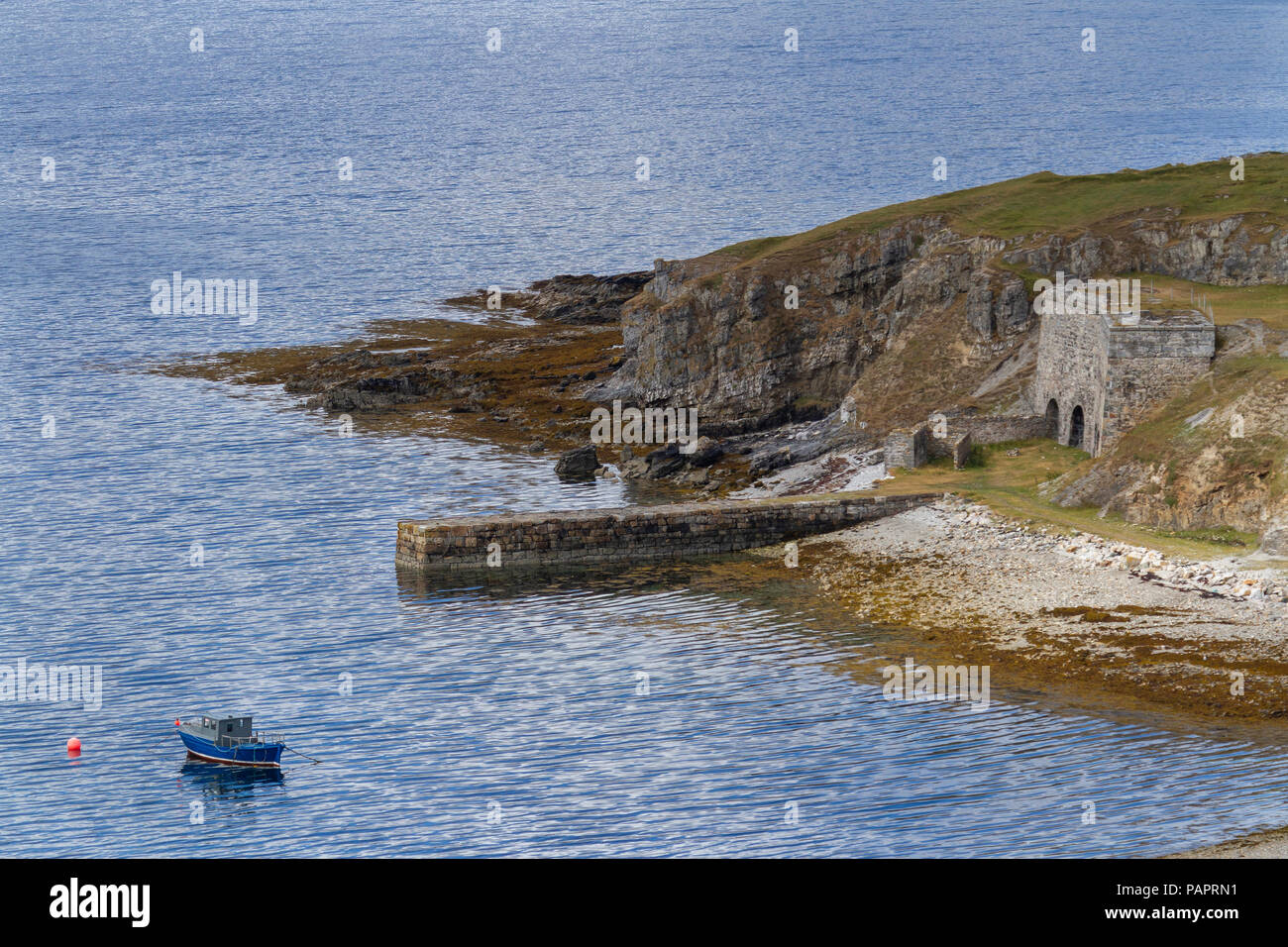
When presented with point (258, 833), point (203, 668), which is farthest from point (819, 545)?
point (258, 833)

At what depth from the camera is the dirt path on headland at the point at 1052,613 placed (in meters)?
46.2

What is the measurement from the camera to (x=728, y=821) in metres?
39.2

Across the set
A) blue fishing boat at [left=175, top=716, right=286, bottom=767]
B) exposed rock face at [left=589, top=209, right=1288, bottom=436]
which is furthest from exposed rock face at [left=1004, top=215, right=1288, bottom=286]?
blue fishing boat at [left=175, top=716, right=286, bottom=767]

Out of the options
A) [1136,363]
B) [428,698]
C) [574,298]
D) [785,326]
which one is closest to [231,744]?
[428,698]

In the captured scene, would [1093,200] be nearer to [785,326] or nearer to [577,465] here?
[785,326]

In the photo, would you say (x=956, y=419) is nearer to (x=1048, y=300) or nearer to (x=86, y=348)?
(x=1048, y=300)

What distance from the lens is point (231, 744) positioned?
144 feet

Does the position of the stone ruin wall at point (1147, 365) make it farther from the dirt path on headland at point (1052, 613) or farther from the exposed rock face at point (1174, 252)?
the exposed rock face at point (1174, 252)


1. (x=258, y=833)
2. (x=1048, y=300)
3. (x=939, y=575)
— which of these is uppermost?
(x=1048, y=300)

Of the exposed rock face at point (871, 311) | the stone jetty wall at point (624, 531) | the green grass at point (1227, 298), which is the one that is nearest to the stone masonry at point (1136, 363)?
the green grass at point (1227, 298)

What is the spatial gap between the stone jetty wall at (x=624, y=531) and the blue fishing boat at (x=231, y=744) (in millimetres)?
18488

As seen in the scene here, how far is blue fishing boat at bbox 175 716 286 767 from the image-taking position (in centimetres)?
4381

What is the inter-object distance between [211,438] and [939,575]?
45.8m

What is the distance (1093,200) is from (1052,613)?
3744 cm
